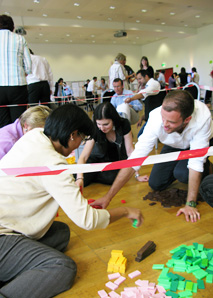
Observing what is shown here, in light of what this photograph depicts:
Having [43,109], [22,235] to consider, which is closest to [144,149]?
[43,109]

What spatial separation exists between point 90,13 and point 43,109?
10.4 metres

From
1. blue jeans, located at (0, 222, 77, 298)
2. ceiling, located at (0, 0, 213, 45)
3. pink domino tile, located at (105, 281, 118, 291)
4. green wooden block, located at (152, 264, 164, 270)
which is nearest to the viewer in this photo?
blue jeans, located at (0, 222, 77, 298)

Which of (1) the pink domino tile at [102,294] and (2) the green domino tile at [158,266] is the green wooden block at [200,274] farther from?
(1) the pink domino tile at [102,294]

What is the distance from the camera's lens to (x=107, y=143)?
3.01m

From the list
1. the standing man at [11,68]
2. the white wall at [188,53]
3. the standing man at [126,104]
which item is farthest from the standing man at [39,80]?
the white wall at [188,53]

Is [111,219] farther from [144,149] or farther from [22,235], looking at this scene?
[144,149]

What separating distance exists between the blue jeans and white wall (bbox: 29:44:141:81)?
57.8ft

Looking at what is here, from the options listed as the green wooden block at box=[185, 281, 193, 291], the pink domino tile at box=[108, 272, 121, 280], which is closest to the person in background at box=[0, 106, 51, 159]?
the pink domino tile at box=[108, 272, 121, 280]

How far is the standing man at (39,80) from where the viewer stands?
14.2ft

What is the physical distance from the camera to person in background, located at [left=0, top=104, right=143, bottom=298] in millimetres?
1289

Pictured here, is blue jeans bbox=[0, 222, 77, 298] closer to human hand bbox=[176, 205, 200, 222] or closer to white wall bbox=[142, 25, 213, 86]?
human hand bbox=[176, 205, 200, 222]

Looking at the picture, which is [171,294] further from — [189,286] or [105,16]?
[105,16]

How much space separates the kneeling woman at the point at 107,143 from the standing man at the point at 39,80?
1.88 metres

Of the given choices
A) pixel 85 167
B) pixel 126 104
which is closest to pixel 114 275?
pixel 85 167
